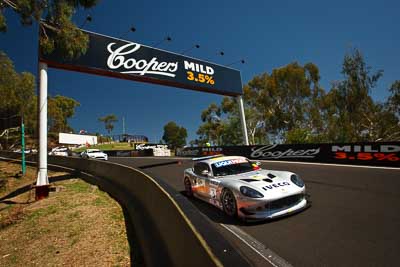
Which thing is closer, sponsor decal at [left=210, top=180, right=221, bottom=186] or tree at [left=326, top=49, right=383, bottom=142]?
sponsor decal at [left=210, top=180, right=221, bottom=186]

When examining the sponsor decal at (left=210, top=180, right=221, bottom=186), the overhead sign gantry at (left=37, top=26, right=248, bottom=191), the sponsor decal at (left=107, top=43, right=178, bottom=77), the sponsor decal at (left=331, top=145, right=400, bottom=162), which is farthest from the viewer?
the sponsor decal at (left=107, top=43, right=178, bottom=77)

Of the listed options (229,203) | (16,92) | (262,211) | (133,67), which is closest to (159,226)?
(229,203)

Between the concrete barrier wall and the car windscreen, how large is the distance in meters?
1.71

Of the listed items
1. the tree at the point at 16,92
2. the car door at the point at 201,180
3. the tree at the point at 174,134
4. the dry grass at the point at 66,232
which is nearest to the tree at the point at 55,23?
the dry grass at the point at 66,232

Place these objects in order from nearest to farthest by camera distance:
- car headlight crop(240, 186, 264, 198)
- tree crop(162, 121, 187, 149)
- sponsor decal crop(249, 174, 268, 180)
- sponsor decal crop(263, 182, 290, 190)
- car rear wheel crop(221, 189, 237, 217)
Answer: car headlight crop(240, 186, 264, 198) → sponsor decal crop(263, 182, 290, 190) → car rear wheel crop(221, 189, 237, 217) → sponsor decal crop(249, 174, 268, 180) → tree crop(162, 121, 187, 149)

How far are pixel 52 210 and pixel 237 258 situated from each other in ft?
30.0

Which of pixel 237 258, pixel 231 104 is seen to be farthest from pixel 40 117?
pixel 231 104

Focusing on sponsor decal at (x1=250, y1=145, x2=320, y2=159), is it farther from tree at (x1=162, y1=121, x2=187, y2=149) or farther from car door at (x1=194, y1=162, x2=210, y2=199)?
tree at (x1=162, y1=121, x2=187, y2=149)

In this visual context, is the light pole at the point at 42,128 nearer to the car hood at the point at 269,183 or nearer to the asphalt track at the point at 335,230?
the asphalt track at the point at 335,230

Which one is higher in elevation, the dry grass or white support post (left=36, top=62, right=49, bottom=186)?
white support post (left=36, top=62, right=49, bottom=186)

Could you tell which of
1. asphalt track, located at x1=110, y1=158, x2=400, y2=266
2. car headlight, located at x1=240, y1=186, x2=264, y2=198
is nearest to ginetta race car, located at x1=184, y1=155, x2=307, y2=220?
car headlight, located at x1=240, y1=186, x2=264, y2=198

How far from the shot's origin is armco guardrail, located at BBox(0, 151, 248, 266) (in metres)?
2.58

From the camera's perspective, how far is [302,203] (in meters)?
5.57

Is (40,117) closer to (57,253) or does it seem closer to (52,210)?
(52,210)
